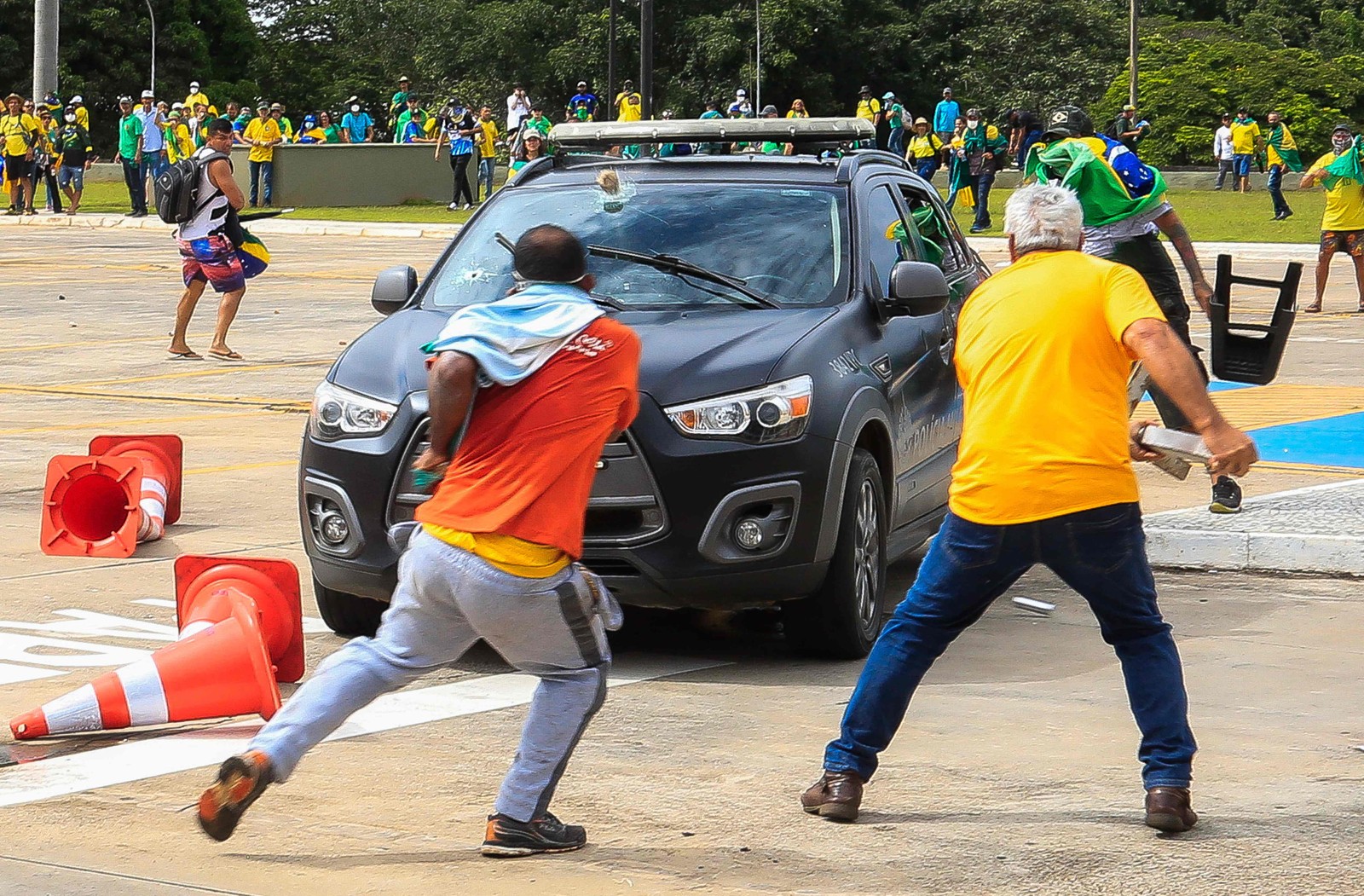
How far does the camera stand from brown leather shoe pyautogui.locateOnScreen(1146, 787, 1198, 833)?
16.3ft

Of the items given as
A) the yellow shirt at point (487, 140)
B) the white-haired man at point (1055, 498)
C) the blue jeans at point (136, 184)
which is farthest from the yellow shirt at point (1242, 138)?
the white-haired man at point (1055, 498)

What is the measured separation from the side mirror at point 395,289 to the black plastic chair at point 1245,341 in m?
3.16

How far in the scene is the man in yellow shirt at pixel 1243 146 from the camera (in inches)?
1730


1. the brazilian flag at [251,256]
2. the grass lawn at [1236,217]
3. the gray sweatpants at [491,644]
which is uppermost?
the brazilian flag at [251,256]

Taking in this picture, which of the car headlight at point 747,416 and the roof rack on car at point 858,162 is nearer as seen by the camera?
the car headlight at point 747,416

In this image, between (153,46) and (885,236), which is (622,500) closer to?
(885,236)

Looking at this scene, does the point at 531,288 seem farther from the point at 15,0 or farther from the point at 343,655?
the point at 15,0

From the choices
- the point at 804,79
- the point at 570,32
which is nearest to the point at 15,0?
the point at 570,32

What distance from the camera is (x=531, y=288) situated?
189 inches

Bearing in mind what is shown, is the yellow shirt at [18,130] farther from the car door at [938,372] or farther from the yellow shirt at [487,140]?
the car door at [938,372]

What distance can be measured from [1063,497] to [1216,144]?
43668 mm

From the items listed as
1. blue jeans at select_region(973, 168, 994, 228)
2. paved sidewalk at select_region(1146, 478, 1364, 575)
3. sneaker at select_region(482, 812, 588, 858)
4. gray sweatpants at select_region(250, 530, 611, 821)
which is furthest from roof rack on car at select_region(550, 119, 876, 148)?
blue jeans at select_region(973, 168, 994, 228)

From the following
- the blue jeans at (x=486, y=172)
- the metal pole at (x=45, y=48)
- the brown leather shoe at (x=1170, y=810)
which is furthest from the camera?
the metal pole at (x=45, y=48)

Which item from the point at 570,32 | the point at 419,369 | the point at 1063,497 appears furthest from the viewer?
the point at 570,32
